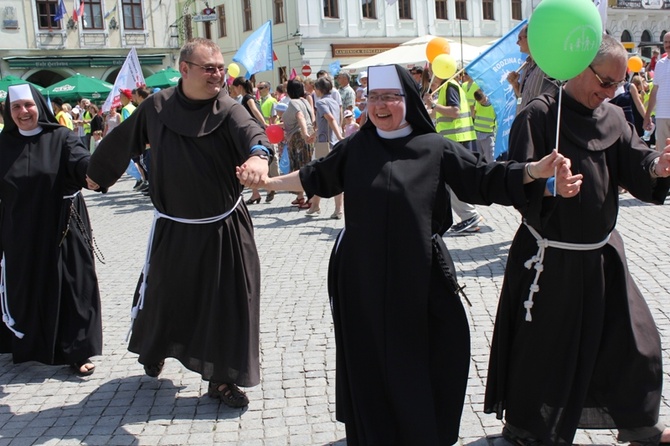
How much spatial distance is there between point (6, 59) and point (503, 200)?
39147mm

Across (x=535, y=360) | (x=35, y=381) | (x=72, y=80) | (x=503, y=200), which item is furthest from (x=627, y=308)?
(x=72, y=80)

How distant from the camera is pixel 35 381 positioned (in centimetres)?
507

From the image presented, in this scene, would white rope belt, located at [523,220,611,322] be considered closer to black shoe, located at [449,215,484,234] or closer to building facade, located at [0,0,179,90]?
black shoe, located at [449,215,484,234]

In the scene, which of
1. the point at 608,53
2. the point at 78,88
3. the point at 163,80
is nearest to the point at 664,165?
the point at 608,53

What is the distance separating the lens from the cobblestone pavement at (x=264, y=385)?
412 centimetres

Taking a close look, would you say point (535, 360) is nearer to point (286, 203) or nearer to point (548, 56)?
point (548, 56)

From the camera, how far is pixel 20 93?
16.6ft

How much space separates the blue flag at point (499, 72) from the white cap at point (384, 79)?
3.93m

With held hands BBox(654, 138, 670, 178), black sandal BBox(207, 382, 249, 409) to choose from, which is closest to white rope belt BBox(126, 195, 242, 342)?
black sandal BBox(207, 382, 249, 409)

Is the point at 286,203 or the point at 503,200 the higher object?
the point at 503,200

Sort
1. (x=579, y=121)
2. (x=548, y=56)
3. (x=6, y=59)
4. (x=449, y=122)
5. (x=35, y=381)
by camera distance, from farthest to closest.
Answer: (x=6, y=59)
(x=449, y=122)
(x=35, y=381)
(x=579, y=121)
(x=548, y=56)

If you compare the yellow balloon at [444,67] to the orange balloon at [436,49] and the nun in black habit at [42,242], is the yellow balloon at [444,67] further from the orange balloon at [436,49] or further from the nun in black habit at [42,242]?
the nun in black habit at [42,242]

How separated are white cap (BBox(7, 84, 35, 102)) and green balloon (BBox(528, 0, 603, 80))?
3.30 meters

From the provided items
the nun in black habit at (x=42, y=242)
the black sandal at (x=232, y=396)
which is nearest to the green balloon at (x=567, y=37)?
the black sandal at (x=232, y=396)
